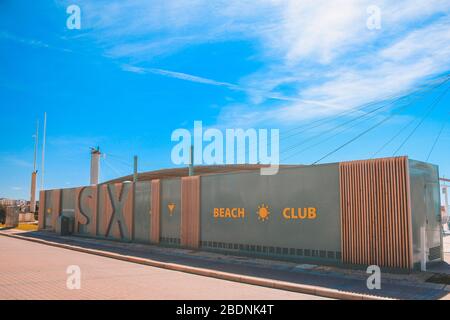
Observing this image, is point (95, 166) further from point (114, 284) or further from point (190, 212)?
point (114, 284)

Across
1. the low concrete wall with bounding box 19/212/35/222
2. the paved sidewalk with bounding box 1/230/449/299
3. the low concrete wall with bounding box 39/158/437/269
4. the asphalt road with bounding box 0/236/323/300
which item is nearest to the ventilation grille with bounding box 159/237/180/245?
the low concrete wall with bounding box 39/158/437/269

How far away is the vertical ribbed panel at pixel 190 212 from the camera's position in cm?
1795

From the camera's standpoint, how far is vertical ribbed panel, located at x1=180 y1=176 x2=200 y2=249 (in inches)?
707

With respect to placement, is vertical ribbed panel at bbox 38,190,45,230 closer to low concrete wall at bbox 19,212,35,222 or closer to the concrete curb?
low concrete wall at bbox 19,212,35,222

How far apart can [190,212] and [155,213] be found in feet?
9.21

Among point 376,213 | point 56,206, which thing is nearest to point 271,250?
point 376,213

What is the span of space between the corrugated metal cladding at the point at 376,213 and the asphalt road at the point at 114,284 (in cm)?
383

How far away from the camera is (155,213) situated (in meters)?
20.3

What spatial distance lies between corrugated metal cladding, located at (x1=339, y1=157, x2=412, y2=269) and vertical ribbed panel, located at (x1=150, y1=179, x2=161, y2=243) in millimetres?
10342

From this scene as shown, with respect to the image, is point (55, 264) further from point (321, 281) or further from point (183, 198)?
point (321, 281)

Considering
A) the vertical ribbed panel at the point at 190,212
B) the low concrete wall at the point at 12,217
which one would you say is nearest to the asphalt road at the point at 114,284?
the vertical ribbed panel at the point at 190,212

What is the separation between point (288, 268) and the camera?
1263 cm

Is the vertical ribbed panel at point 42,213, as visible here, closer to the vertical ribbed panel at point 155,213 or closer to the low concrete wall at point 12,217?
the low concrete wall at point 12,217
